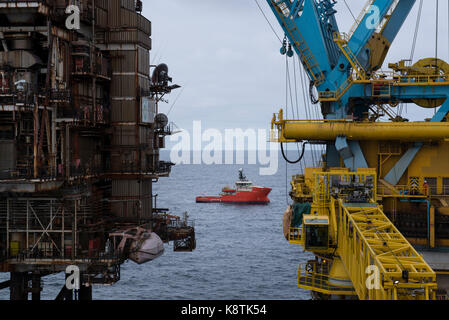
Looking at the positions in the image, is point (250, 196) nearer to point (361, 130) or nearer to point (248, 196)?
point (248, 196)

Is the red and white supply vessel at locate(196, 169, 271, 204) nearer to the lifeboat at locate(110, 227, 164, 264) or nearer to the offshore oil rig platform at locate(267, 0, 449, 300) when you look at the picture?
the offshore oil rig platform at locate(267, 0, 449, 300)

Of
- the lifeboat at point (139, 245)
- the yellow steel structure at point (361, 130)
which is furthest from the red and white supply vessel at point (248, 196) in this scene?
the lifeboat at point (139, 245)

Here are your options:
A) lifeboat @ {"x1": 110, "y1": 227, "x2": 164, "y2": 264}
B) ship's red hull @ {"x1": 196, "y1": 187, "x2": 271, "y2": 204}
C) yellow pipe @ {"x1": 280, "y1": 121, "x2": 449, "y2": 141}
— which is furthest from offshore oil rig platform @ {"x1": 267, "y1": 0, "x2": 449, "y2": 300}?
ship's red hull @ {"x1": 196, "y1": 187, "x2": 271, "y2": 204}

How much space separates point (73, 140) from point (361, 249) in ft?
66.4

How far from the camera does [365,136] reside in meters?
42.8

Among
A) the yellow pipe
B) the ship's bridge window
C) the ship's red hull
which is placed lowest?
the ship's red hull

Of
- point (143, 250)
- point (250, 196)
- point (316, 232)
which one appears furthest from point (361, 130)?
point (250, 196)

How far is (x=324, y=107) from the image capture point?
47156 mm

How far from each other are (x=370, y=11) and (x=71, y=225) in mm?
29147

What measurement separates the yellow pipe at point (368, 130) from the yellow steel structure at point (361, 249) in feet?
11.6

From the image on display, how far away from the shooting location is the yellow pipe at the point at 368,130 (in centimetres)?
4188

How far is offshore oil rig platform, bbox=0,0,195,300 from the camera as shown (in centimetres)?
3356

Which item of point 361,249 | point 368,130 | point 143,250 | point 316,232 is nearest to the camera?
point 361,249
